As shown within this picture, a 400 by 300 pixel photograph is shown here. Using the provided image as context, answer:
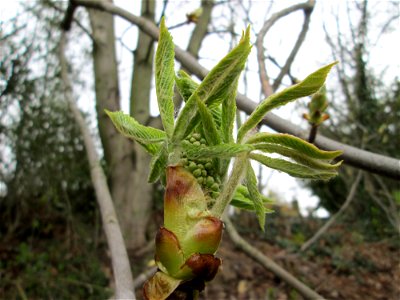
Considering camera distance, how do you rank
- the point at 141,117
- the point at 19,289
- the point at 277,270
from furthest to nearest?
the point at 141,117 → the point at 19,289 → the point at 277,270

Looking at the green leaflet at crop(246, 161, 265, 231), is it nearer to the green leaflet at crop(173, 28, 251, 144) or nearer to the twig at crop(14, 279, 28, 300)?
the green leaflet at crop(173, 28, 251, 144)

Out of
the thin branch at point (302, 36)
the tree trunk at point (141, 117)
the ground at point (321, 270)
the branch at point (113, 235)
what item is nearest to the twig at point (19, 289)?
the ground at point (321, 270)

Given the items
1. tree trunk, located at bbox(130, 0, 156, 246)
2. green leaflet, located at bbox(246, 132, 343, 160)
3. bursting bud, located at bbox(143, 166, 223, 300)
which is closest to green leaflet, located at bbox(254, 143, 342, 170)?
green leaflet, located at bbox(246, 132, 343, 160)

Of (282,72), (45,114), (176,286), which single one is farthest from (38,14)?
(176,286)

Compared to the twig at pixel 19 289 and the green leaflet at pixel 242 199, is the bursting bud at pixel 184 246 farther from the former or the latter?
the twig at pixel 19 289

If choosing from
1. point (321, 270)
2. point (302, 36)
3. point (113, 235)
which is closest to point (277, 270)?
point (113, 235)

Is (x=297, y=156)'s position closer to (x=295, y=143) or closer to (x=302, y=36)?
(x=295, y=143)

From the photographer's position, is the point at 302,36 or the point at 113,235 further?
the point at 302,36
